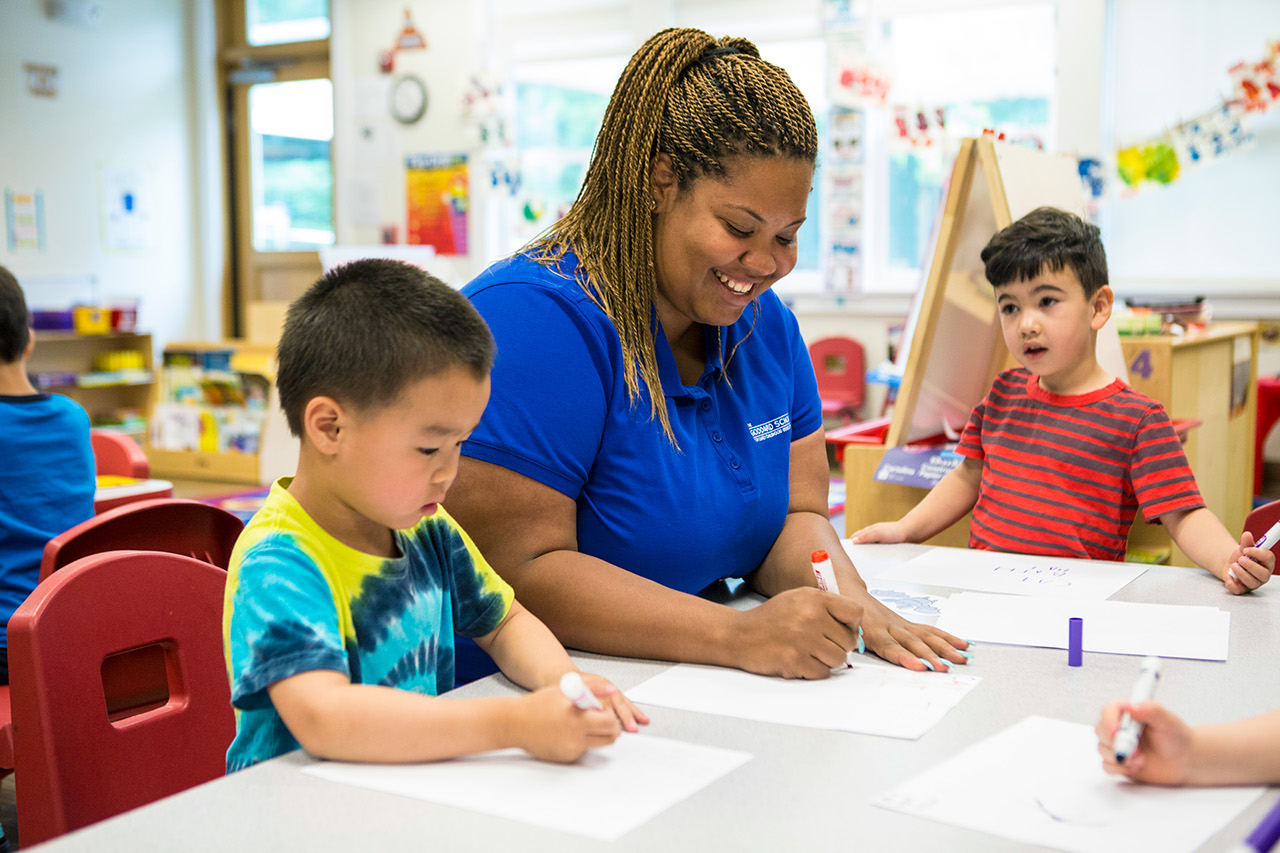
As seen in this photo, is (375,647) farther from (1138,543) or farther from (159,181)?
(159,181)

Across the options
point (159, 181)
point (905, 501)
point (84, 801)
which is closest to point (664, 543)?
point (84, 801)

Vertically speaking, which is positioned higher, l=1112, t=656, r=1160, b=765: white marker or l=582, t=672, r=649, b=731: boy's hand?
l=1112, t=656, r=1160, b=765: white marker

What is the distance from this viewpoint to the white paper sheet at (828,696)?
94 centimetres

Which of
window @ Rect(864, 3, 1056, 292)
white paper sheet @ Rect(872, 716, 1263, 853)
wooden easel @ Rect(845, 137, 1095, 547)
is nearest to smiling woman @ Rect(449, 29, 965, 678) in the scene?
white paper sheet @ Rect(872, 716, 1263, 853)

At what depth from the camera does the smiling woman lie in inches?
44.4

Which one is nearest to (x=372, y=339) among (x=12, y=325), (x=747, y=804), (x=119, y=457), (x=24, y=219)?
(x=747, y=804)

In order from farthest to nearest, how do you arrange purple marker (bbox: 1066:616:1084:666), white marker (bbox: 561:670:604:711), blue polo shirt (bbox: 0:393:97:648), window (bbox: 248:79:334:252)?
window (bbox: 248:79:334:252)
blue polo shirt (bbox: 0:393:97:648)
purple marker (bbox: 1066:616:1084:666)
white marker (bbox: 561:670:604:711)

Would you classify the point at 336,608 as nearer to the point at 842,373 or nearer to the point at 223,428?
the point at 842,373

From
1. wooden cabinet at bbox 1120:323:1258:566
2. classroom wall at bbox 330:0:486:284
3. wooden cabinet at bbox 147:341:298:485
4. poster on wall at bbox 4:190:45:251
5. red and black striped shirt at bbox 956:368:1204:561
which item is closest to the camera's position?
red and black striped shirt at bbox 956:368:1204:561

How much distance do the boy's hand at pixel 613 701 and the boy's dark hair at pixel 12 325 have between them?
1.76 meters

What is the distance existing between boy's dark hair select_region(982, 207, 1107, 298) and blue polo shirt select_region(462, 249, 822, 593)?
2.24 ft

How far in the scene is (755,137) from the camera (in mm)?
1212

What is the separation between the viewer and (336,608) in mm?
920

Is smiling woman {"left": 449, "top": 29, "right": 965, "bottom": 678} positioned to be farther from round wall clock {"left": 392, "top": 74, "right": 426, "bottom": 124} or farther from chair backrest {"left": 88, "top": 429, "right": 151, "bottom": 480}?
round wall clock {"left": 392, "top": 74, "right": 426, "bottom": 124}
